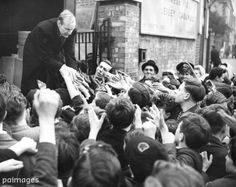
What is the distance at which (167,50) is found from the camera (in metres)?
8.99

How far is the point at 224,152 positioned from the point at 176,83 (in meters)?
2.95

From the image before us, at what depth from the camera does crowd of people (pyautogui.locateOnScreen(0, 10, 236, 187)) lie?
5.02 feet

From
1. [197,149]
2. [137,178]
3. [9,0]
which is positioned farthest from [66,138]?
[9,0]

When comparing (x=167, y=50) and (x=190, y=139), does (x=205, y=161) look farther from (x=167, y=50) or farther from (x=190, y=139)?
(x=167, y=50)

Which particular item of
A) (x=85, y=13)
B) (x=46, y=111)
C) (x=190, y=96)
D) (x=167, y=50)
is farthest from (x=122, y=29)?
(x=46, y=111)

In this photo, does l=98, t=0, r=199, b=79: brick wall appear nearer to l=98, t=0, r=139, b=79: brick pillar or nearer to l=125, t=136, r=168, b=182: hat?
l=98, t=0, r=139, b=79: brick pillar

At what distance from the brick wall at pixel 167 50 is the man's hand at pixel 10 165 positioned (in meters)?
6.05

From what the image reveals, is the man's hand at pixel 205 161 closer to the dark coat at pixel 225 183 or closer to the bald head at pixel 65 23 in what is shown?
the dark coat at pixel 225 183

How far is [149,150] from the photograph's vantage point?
6.07 feet

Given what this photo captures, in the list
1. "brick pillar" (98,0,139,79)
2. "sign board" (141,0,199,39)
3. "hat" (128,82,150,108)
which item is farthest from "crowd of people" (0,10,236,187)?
"sign board" (141,0,199,39)

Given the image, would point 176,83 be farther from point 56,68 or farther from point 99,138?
point 99,138

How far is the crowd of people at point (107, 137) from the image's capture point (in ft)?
5.02

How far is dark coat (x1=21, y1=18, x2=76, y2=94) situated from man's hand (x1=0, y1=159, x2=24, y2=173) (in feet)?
8.36

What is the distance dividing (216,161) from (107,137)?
2.69 ft
